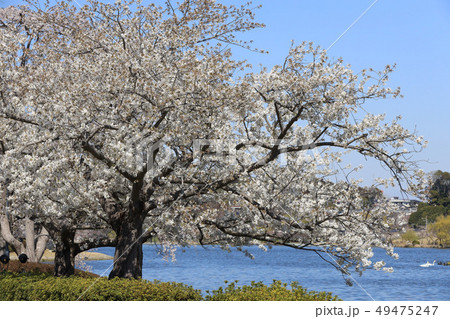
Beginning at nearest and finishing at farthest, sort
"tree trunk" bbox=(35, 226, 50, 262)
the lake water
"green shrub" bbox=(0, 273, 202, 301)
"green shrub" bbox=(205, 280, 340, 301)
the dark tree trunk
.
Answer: "green shrub" bbox=(205, 280, 340, 301) < "green shrub" bbox=(0, 273, 202, 301) < the dark tree trunk < "tree trunk" bbox=(35, 226, 50, 262) < the lake water

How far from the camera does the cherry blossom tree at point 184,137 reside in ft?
36.9

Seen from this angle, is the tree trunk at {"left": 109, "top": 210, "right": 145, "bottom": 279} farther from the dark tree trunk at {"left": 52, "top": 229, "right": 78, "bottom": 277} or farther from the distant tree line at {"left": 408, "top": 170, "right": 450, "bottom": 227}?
the distant tree line at {"left": 408, "top": 170, "right": 450, "bottom": 227}

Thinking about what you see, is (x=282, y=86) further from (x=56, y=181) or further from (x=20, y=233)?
(x=20, y=233)

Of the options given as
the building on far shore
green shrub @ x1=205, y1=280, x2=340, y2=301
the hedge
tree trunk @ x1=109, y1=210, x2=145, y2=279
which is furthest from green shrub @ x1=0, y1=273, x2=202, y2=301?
the building on far shore

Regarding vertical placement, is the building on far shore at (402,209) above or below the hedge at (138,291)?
above

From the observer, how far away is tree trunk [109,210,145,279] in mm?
12852

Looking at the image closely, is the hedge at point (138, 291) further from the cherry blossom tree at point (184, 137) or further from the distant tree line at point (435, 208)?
the distant tree line at point (435, 208)

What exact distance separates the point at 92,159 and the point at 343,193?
628 centimetres

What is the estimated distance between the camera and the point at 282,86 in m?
11.2

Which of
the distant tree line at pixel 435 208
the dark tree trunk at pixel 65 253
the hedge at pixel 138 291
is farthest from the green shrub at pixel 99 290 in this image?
the distant tree line at pixel 435 208

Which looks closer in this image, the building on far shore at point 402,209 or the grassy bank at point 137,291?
the grassy bank at point 137,291

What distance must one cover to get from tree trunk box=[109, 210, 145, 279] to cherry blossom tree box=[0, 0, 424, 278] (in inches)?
1.2
